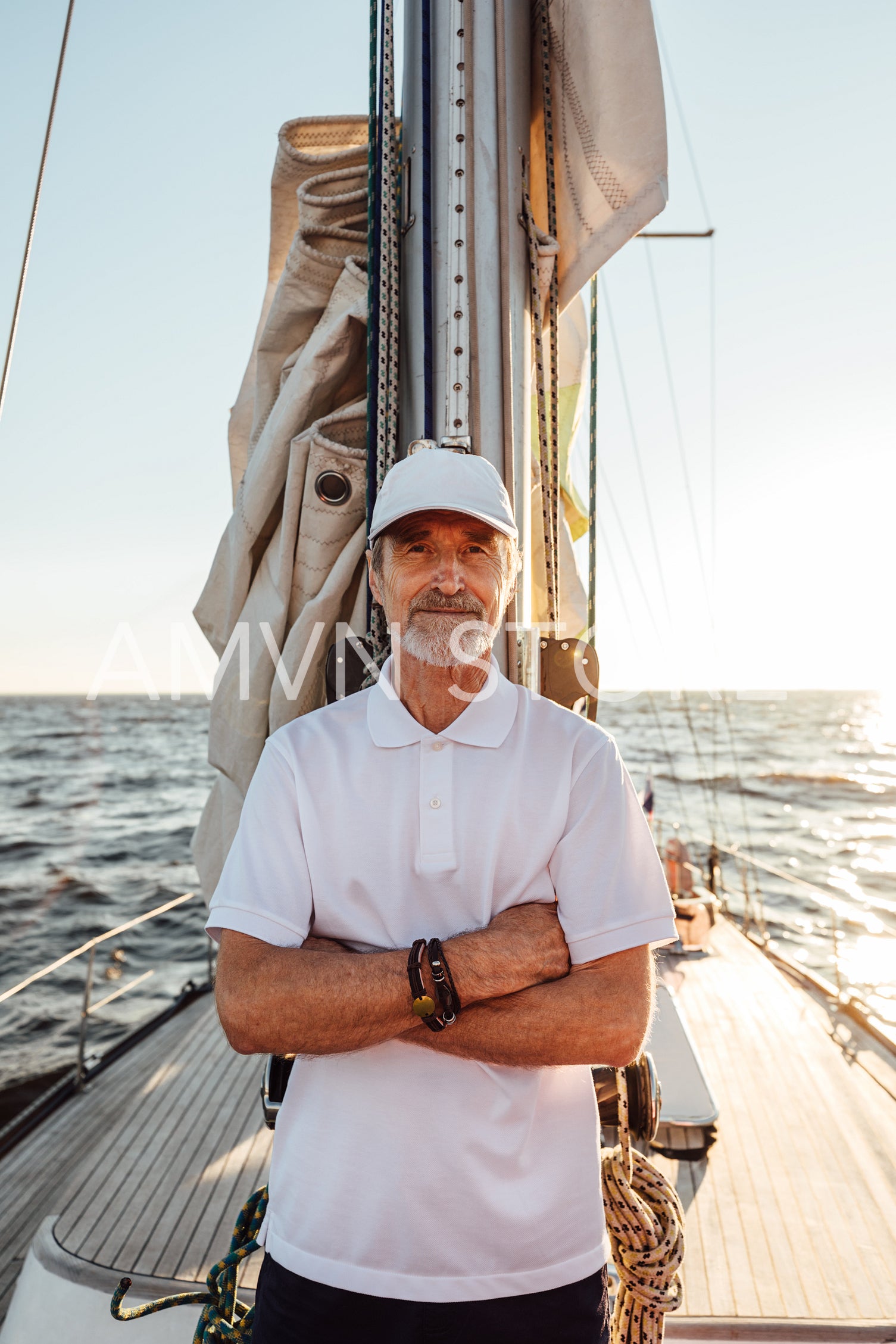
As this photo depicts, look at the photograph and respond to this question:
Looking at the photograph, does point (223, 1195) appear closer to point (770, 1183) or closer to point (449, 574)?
point (770, 1183)

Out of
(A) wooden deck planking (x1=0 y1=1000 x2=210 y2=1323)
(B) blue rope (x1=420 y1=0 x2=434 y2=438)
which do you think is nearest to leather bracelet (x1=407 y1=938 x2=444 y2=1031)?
(B) blue rope (x1=420 y1=0 x2=434 y2=438)

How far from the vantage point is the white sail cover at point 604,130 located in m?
2.11

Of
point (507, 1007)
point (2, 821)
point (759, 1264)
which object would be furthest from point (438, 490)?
point (2, 821)

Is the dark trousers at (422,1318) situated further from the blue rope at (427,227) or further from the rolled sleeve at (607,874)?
the blue rope at (427,227)

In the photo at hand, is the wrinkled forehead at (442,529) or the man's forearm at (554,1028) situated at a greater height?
the wrinkled forehead at (442,529)

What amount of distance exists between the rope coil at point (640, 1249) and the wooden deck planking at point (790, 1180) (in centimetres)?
96

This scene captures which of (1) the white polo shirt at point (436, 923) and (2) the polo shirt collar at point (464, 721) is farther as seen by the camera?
(2) the polo shirt collar at point (464, 721)

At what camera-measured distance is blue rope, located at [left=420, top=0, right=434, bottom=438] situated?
79.2 inches

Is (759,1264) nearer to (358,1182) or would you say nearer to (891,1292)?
(891,1292)

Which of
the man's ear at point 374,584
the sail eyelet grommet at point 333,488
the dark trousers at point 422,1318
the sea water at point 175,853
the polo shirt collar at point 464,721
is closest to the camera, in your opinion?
the dark trousers at point 422,1318

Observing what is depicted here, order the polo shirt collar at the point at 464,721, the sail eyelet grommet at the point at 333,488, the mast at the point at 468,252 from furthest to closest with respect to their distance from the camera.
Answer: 1. the sail eyelet grommet at the point at 333,488
2. the mast at the point at 468,252
3. the polo shirt collar at the point at 464,721

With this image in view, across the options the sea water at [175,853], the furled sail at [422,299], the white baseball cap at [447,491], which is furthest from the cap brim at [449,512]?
the sea water at [175,853]

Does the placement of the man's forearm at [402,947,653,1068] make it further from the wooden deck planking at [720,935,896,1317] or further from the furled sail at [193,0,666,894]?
the wooden deck planking at [720,935,896,1317]

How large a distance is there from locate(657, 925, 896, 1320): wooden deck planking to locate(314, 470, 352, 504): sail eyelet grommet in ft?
8.69
